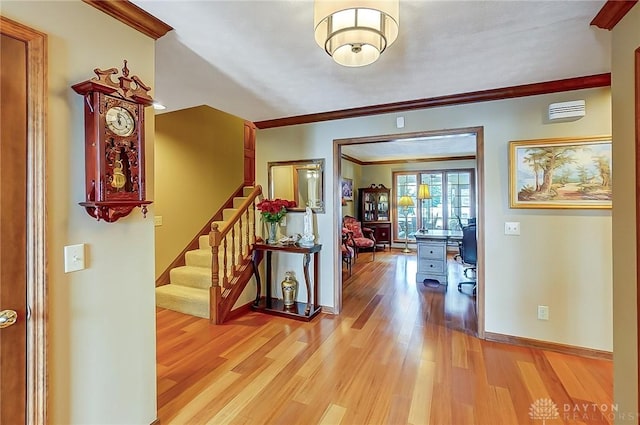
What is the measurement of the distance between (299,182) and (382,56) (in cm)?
196

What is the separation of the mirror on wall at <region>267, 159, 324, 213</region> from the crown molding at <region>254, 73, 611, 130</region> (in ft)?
1.73

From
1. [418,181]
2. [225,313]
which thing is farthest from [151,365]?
[418,181]

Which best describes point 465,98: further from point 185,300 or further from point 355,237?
point 355,237

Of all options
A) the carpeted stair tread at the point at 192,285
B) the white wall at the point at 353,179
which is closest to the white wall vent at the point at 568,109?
the carpeted stair tread at the point at 192,285

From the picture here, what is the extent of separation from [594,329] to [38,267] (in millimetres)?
3867

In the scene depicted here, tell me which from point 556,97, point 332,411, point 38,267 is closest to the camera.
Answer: point 38,267

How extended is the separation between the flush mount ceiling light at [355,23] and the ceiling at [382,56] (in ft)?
0.84

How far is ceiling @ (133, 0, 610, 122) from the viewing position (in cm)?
162

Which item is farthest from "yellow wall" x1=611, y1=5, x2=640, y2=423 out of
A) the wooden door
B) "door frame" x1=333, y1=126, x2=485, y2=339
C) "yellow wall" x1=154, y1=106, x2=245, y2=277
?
"yellow wall" x1=154, y1=106, x2=245, y2=277

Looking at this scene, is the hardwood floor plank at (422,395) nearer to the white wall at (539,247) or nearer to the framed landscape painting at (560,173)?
the white wall at (539,247)

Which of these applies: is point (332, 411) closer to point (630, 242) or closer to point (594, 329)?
point (630, 242)

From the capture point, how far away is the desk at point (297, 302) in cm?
344

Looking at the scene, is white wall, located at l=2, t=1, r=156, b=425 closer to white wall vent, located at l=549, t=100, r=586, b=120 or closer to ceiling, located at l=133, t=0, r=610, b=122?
ceiling, located at l=133, t=0, r=610, b=122

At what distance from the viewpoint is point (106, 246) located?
59.7 inches
